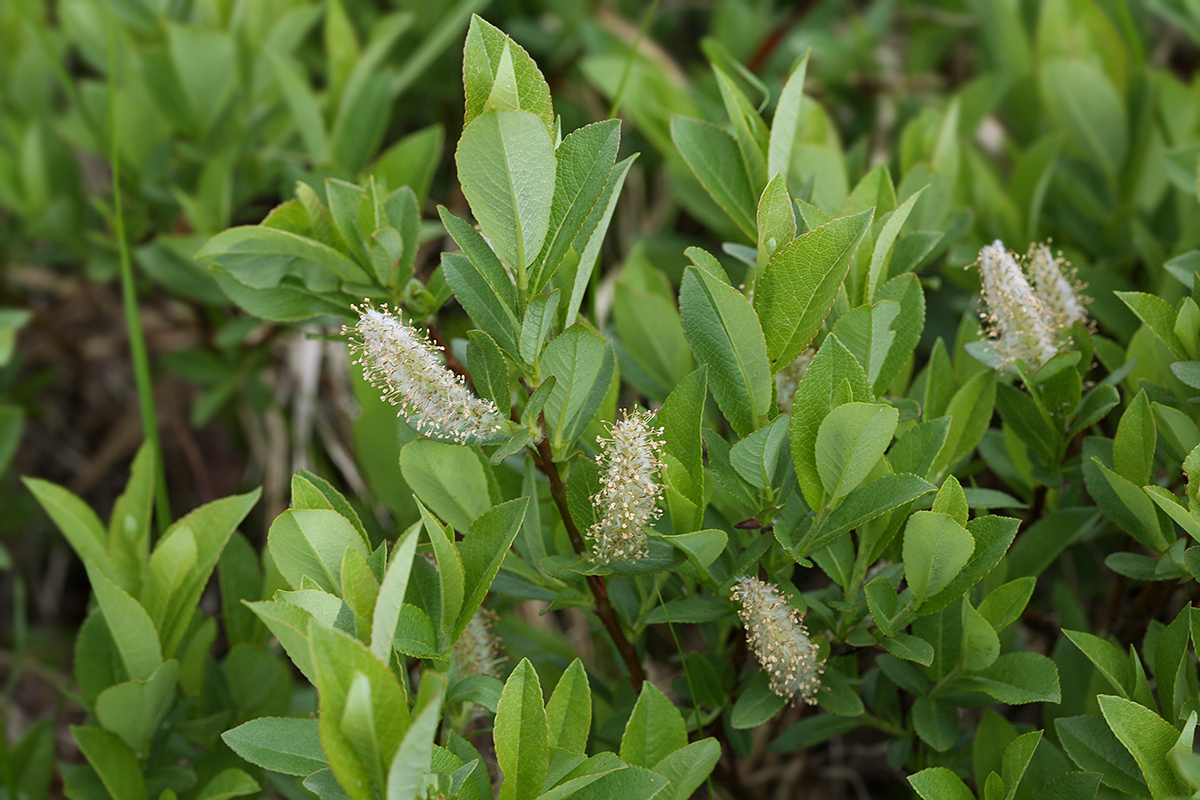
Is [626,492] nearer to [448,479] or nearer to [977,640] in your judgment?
[448,479]

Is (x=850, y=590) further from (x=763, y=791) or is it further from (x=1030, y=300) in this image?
(x=763, y=791)

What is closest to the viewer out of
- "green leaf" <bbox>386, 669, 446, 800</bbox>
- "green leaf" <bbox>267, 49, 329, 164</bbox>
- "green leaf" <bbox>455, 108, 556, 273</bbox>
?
"green leaf" <bbox>386, 669, 446, 800</bbox>

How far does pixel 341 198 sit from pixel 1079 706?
0.92 metres

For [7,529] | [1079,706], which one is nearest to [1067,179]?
[1079,706]

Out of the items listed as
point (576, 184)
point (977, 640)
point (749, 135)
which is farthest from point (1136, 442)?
point (576, 184)

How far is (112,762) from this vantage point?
3.21 feet

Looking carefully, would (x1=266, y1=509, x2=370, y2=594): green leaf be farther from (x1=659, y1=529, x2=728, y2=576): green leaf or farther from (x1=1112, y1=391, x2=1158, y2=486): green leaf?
(x1=1112, y1=391, x2=1158, y2=486): green leaf

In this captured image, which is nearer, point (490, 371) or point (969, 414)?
point (490, 371)

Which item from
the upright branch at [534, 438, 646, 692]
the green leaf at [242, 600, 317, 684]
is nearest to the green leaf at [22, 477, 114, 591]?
the green leaf at [242, 600, 317, 684]

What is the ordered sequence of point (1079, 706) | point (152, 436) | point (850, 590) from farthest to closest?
point (152, 436) < point (1079, 706) < point (850, 590)

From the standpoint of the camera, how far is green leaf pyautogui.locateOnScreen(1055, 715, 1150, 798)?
861mm

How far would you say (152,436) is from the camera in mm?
1205

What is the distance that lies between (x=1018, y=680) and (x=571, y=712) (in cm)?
40

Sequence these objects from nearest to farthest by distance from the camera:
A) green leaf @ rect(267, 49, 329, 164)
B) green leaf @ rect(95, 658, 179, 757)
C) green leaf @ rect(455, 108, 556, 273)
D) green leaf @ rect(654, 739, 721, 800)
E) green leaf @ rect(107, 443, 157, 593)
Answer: green leaf @ rect(455, 108, 556, 273) → green leaf @ rect(654, 739, 721, 800) → green leaf @ rect(95, 658, 179, 757) → green leaf @ rect(107, 443, 157, 593) → green leaf @ rect(267, 49, 329, 164)
